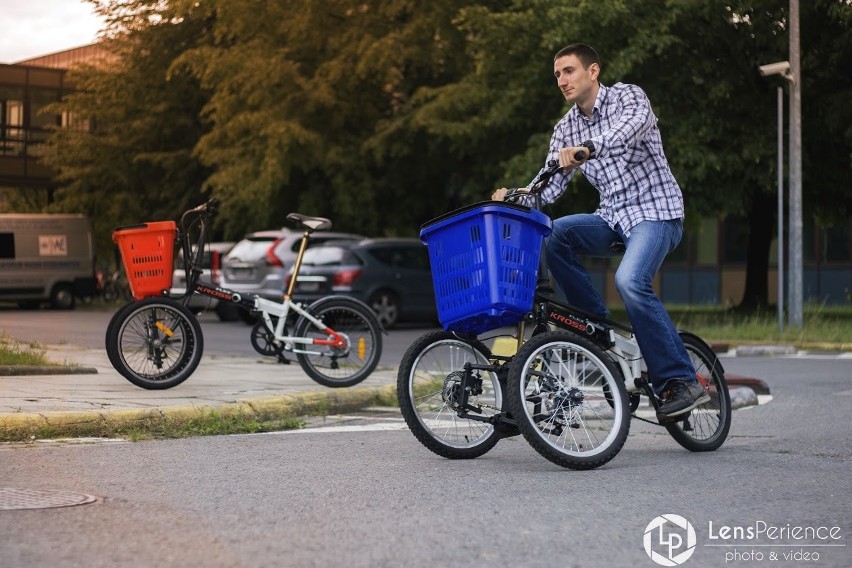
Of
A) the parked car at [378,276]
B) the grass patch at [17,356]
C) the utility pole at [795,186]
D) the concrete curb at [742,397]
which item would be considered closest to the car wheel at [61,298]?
the parked car at [378,276]

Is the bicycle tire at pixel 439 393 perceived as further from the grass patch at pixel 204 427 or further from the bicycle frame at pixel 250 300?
the bicycle frame at pixel 250 300

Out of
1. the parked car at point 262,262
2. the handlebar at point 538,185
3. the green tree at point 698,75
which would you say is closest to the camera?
the handlebar at point 538,185

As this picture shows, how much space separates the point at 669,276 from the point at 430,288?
25826mm

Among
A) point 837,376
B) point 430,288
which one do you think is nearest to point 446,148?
point 430,288

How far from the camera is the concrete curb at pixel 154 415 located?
757cm

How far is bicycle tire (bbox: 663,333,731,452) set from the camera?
284 inches

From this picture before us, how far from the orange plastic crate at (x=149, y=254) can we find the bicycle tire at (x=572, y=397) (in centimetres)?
476

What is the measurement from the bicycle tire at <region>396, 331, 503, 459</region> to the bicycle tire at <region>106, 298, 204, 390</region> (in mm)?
3839

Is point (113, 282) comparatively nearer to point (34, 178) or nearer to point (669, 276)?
point (34, 178)

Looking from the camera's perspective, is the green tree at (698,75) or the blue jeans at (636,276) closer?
the blue jeans at (636,276)

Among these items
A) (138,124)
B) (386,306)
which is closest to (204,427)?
(386,306)

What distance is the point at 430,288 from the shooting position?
24.5m

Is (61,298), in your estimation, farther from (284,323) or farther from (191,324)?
(191,324)

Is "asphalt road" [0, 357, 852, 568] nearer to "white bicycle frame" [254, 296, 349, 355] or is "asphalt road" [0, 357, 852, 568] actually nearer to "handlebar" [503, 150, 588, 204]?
"handlebar" [503, 150, 588, 204]
